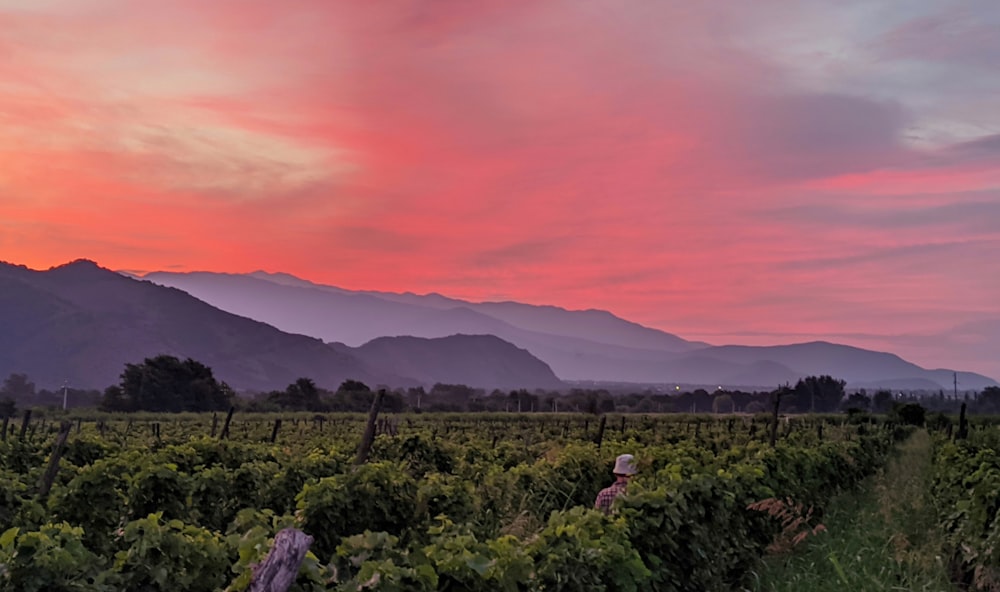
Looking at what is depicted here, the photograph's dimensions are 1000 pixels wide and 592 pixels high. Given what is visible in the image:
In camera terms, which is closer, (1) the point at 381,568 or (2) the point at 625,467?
(1) the point at 381,568

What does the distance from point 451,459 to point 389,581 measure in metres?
13.7

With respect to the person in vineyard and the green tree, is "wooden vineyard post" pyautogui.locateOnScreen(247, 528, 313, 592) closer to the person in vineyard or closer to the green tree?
the person in vineyard

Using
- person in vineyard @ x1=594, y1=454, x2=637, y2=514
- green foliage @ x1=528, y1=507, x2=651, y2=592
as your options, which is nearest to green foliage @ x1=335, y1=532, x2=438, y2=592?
green foliage @ x1=528, y1=507, x2=651, y2=592

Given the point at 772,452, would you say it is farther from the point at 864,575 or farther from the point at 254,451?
the point at 254,451

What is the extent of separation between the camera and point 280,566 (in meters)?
3.78

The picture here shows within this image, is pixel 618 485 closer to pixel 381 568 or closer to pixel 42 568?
pixel 381 568

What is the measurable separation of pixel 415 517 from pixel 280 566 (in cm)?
773

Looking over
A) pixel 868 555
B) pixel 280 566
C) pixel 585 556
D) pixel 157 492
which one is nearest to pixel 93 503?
pixel 157 492

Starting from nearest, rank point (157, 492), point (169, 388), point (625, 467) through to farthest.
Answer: point (157, 492) < point (625, 467) < point (169, 388)

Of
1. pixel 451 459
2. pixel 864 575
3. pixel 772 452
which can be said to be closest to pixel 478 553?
pixel 864 575

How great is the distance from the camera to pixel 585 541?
7.02 m

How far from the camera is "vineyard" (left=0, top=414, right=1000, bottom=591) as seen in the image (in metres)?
5.70

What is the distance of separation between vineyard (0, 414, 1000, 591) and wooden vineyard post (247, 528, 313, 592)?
107 centimetres

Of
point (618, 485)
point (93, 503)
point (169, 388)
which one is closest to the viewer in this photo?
point (93, 503)
